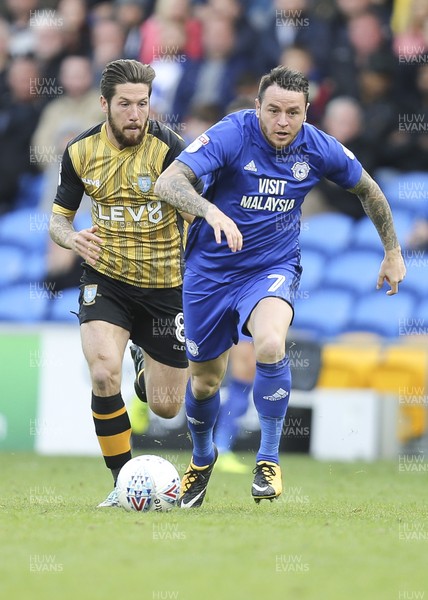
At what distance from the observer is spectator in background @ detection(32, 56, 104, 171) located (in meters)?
14.8

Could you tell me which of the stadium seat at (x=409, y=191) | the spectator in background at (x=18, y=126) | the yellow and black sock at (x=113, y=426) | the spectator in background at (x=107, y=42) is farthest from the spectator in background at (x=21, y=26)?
the yellow and black sock at (x=113, y=426)

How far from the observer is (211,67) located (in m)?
14.4

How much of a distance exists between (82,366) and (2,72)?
5677 millimetres

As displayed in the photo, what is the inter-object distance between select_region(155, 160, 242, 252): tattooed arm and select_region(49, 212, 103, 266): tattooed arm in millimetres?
568

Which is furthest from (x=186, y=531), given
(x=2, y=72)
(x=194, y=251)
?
(x=2, y=72)

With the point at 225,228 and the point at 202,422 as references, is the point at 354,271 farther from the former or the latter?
the point at 225,228

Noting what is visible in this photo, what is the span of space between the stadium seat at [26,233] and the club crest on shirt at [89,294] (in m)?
7.97

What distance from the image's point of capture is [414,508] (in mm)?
7289

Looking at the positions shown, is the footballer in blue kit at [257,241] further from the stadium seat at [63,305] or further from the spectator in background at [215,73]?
the spectator in background at [215,73]

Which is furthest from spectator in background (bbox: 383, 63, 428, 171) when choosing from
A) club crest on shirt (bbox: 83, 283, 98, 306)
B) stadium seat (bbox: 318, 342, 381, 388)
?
club crest on shirt (bbox: 83, 283, 98, 306)

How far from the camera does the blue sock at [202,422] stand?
23.8 ft

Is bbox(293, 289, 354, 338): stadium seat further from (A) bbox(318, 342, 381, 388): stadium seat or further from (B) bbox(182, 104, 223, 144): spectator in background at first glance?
(B) bbox(182, 104, 223, 144): spectator in background

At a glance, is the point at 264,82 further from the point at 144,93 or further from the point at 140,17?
the point at 140,17

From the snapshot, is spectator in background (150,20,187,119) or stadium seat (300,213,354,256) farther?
spectator in background (150,20,187,119)
